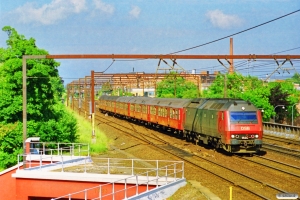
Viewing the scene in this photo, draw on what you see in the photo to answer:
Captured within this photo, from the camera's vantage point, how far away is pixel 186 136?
123 ft

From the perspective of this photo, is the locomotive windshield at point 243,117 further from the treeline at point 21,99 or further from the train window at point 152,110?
the train window at point 152,110

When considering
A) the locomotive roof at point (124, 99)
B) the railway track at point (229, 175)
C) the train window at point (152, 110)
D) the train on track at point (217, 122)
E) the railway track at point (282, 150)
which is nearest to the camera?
the railway track at point (229, 175)

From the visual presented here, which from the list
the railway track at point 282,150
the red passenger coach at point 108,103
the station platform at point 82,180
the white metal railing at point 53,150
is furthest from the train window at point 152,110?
the station platform at point 82,180

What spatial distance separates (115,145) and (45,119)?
5.27m

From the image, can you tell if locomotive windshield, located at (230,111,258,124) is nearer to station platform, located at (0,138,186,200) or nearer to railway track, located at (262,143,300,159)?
railway track, located at (262,143,300,159)

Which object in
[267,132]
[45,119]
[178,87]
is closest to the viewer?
[45,119]

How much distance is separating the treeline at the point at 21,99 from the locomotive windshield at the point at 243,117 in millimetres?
11520

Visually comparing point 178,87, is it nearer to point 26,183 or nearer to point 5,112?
point 5,112

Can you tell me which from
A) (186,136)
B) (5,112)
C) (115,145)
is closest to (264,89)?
(186,136)

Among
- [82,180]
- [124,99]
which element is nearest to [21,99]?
[82,180]

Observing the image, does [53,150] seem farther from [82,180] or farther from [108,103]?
[108,103]

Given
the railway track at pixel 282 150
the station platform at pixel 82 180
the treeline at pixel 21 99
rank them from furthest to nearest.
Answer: the treeline at pixel 21 99
the railway track at pixel 282 150
the station platform at pixel 82 180

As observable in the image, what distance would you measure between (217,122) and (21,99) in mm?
12138

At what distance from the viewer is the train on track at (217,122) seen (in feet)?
90.1
